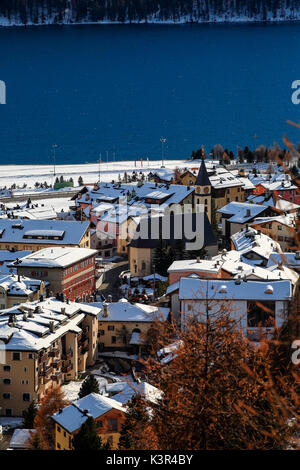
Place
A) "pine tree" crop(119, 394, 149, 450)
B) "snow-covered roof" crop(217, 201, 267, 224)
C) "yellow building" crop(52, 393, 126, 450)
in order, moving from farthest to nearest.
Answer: "snow-covered roof" crop(217, 201, 267, 224), "yellow building" crop(52, 393, 126, 450), "pine tree" crop(119, 394, 149, 450)

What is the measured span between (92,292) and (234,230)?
5488mm

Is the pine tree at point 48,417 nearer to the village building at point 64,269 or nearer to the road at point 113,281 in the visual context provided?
the village building at point 64,269

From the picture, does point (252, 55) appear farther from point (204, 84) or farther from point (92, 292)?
point (92, 292)

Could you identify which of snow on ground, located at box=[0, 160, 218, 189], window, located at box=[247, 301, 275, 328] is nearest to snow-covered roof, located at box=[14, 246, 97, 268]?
window, located at box=[247, 301, 275, 328]

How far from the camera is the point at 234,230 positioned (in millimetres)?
25766

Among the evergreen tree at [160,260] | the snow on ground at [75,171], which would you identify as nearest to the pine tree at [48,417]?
the evergreen tree at [160,260]

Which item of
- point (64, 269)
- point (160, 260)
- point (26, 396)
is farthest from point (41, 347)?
point (160, 260)

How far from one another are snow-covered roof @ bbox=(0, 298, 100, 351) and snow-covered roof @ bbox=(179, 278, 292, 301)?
1725 millimetres

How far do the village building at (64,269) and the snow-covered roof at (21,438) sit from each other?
7.89 meters

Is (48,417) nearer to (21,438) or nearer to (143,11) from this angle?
(21,438)

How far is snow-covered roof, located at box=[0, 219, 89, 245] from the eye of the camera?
927 inches

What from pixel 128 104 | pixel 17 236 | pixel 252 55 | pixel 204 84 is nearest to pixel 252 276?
pixel 17 236

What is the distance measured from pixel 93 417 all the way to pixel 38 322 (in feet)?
14.6

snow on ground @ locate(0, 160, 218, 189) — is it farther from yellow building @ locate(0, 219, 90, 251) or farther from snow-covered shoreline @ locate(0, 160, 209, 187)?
yellow building @ locate(0, 219, 90, 251)
